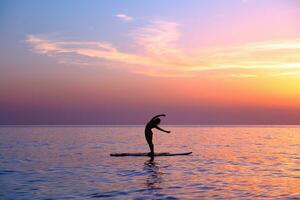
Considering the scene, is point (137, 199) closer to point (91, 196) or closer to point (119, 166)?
point (91, 196)

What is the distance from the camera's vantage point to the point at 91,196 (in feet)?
44.6

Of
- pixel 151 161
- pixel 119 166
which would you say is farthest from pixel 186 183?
pixel 151 161

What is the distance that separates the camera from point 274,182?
17.0m

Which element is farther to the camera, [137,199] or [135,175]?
[135,175]

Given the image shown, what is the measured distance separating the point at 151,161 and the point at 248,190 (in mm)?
11699

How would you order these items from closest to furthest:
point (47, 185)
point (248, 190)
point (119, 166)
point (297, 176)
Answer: point (248, 190) → point (47, 185) → point (297, 176) → point (119, 166)

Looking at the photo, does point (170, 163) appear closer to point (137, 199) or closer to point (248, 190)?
point (248, 190)

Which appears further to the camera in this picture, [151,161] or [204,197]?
[151,161]

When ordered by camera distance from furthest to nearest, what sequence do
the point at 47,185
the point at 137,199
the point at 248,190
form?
the point at 47,185 → the point at 248,190 → the point at 137,199

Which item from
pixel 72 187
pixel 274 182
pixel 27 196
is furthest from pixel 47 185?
pixel 274 182

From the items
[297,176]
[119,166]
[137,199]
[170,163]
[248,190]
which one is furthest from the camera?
[170,163]

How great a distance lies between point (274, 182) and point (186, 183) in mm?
3836

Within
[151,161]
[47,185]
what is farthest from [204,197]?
[151,161]

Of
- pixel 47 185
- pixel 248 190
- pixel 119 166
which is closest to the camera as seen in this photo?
pixel 248 190
